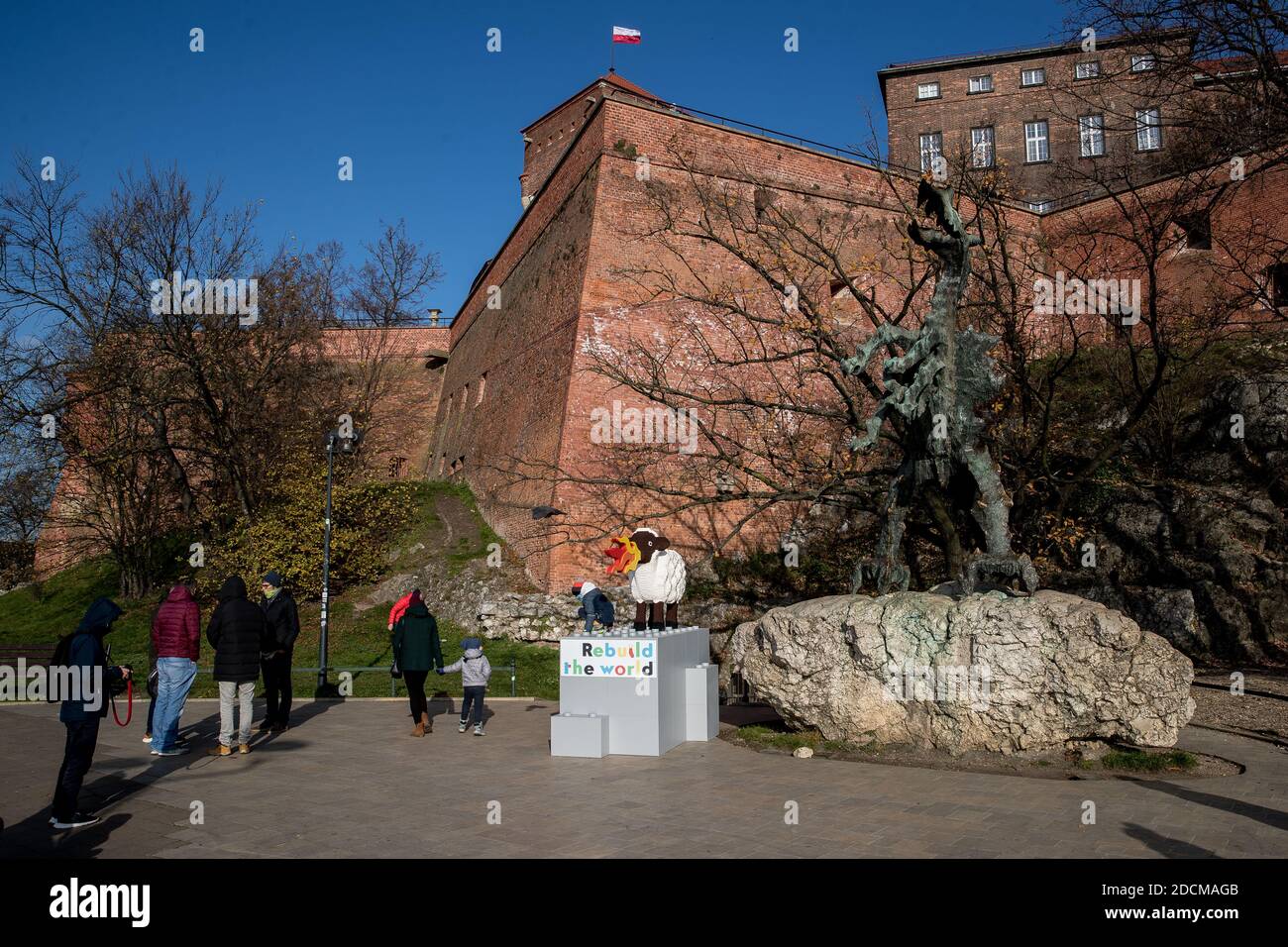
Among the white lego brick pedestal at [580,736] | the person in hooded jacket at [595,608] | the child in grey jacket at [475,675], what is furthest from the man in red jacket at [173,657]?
the person in hooded jacket at [595,608]

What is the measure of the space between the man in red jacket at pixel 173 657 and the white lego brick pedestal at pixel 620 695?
3.82 m

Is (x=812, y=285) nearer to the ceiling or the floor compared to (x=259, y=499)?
nearer to the ceiling

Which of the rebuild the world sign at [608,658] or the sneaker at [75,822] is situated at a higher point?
the rebuild the world sign at [608,658]

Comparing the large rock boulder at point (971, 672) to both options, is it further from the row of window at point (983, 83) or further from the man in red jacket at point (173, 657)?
the row of window at point (983, 83)

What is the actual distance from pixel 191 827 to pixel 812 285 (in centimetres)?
1735

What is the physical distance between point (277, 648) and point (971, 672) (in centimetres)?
782

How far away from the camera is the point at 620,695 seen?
9.38 meters

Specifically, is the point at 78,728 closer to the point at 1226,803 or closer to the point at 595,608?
the point at 595,608

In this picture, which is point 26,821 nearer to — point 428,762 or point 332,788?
point 332,788

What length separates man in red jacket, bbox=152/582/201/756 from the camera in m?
8.74

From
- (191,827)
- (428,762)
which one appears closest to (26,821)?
(191,827)

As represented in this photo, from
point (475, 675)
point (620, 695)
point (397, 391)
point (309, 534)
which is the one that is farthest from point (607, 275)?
point (397, 391)

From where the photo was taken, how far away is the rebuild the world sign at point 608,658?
9.28 meters

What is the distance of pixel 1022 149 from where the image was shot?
39844 mm
